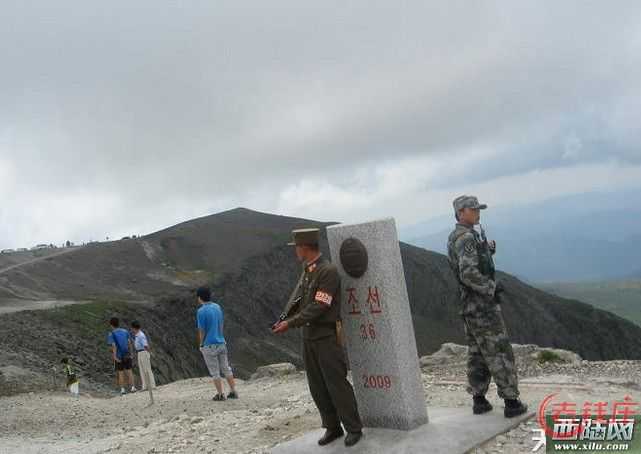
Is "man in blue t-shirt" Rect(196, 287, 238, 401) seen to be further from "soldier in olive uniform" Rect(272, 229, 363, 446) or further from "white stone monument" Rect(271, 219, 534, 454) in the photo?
"soldier in olive uniform" Rect(272, 229, 363, 446)

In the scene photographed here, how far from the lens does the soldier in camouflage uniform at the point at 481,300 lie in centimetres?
730

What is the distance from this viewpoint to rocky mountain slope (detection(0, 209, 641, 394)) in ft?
94.6

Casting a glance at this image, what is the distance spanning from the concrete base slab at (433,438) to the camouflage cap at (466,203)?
2.20 metres

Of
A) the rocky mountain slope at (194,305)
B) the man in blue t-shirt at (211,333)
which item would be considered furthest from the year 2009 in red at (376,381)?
the rocky mountain slope at (194,305)

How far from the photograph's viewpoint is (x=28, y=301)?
39094mm

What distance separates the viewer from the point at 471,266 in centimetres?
728

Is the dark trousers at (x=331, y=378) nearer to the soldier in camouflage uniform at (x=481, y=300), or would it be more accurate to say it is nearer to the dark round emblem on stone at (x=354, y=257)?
the dark round emblem on stone at (x=354, y=257)

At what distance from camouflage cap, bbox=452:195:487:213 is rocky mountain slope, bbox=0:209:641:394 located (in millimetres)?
15008

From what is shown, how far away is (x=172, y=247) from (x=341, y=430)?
58486 millimetres

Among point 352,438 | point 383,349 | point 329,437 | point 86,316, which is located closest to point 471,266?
point 383,349

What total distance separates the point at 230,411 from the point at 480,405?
5.07 metres

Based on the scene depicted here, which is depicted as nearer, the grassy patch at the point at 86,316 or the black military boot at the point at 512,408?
the black military boot at the point at 512,408

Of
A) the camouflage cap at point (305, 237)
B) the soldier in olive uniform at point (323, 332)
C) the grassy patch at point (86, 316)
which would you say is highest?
the grassy patch at point (86, 316)

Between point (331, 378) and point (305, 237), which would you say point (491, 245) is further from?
point (331, 378)
